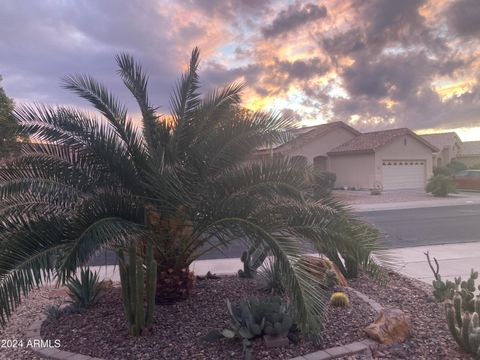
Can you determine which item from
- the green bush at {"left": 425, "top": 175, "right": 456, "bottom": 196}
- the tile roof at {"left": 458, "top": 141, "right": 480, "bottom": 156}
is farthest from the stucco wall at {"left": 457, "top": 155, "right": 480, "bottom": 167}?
the green bush at {"left": 425, "top": 175, "right": 456, "bottom": 196}

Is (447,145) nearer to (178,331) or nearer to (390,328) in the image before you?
(390,328)

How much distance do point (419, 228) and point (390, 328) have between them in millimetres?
10137

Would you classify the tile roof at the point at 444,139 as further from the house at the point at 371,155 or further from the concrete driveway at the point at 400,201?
the concrete driveway at the point at 400,201

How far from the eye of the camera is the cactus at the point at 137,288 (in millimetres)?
4340

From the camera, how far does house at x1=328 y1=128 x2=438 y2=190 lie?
96.8 feet

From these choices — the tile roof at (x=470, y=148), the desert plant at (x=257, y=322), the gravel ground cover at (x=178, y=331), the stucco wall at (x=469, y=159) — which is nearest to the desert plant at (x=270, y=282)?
the gravel ground cover at (x=178, y=331)

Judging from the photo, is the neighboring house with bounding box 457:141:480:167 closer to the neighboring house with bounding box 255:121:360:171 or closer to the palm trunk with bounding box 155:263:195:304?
the neighboring house with bounding box 255:121:360:171

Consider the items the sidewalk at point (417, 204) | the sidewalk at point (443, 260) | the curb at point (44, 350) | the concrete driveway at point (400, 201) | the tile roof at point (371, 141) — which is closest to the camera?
the curb at point (44, 350)

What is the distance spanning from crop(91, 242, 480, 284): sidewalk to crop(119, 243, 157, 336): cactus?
2964 mm

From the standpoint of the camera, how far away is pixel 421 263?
28.2 ft

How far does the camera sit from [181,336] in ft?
15.1

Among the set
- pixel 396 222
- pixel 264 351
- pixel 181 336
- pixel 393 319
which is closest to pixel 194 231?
pixel 181 336

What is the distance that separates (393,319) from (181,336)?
241 cm

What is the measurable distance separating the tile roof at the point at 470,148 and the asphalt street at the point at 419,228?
37.5 metres
